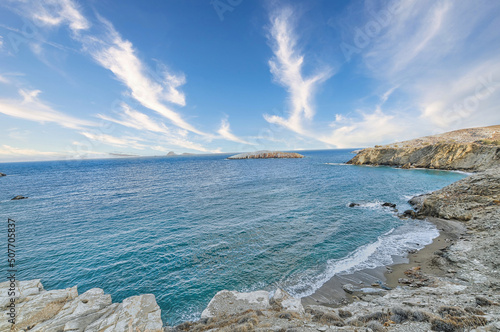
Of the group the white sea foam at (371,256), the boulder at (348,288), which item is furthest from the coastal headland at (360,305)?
the white sea foam at (371,256)

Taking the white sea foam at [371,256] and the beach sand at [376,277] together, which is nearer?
the beach sand at [376,277]

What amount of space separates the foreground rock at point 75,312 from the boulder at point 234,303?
279 cm

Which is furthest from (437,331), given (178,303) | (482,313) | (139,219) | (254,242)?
(139,219)

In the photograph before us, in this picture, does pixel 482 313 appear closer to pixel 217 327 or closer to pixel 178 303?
pixel 217 327

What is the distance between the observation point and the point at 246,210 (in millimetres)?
29844

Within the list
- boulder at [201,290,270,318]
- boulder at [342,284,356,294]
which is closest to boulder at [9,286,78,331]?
boulder at [201,290,270,318]

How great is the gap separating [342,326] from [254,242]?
12.3m

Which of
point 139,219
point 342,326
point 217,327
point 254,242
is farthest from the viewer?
point 139,219

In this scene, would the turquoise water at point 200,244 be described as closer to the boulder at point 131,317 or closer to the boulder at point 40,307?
the boulder at point 131,317

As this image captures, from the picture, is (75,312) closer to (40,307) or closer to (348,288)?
(40,307)

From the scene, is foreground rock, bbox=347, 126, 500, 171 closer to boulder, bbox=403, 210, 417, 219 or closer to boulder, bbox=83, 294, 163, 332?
boulder, bbox=403, 210, 417, 219

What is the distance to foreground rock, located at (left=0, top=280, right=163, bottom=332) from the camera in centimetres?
851

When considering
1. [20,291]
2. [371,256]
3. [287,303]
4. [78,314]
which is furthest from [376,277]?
[20,291]

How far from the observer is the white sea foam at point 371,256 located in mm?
14055
